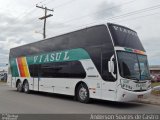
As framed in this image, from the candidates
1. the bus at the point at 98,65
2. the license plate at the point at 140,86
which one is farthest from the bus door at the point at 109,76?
the license plate at the point at 140,86

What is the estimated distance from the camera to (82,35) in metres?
14.9

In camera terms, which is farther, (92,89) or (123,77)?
(92,89)

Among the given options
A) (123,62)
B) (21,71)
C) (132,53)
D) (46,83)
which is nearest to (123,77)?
(123,62)

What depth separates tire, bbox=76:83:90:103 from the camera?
14.2 metres

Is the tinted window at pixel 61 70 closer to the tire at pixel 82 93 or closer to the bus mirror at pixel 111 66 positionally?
the tire at pixel 82 93

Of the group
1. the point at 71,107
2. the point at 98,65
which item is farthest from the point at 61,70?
Result: the point at 71,107

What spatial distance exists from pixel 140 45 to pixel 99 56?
2.39 m

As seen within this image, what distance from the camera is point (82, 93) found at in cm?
1452

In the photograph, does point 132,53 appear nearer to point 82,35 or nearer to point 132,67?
point 132,67

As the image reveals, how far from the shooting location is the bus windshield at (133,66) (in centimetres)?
1260

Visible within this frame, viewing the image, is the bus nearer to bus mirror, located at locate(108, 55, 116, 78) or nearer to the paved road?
bus mirror, located at locate(108, 55, 116, 78)

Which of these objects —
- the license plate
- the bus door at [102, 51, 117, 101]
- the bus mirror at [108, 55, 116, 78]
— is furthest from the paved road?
the bus mirror at [108, 55, 116, 78]

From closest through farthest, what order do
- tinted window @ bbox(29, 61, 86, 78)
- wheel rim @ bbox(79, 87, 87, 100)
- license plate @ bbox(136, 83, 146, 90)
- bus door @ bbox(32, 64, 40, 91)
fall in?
license plate @ bbox(136, 83, 146, 90), wheel rim @ bbox(79, 87, 87, 100), tinted window @ bbox(29, 61, 86, 78), bus door @ bbox(32, 64, 40, 91)

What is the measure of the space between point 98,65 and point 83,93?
189 cm
